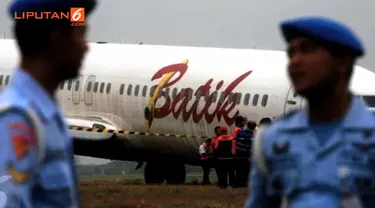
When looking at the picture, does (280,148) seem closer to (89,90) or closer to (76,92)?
(89,90)

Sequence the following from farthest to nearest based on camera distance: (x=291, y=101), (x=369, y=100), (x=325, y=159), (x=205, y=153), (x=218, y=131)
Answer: (x=369, y=100), (x=205, y=153), (x=291, y=101), (x=218, y=131), (x=325, y=159)

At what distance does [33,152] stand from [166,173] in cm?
2606

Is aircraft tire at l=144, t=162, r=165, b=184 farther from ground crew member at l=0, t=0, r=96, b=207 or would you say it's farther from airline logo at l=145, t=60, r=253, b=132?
ground crew member at l=0, t=0, r=96, b=207

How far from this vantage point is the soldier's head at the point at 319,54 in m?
4.59

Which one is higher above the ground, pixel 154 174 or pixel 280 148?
pixel 280 148

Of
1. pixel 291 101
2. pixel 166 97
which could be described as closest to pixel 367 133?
pixel 291 101

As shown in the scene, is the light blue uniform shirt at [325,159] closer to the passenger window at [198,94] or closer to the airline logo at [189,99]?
the airline logo at [189,99]

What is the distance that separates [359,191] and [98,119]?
2593 cm

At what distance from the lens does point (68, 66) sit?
4.59 m

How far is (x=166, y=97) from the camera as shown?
28609mm

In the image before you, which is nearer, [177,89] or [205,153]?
[205,153]

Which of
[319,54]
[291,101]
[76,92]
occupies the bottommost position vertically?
[76,92]

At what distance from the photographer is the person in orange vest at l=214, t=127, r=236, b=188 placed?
2462 centimetres

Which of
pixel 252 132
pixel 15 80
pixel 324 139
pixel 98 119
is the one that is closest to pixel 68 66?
pixel 15 80
